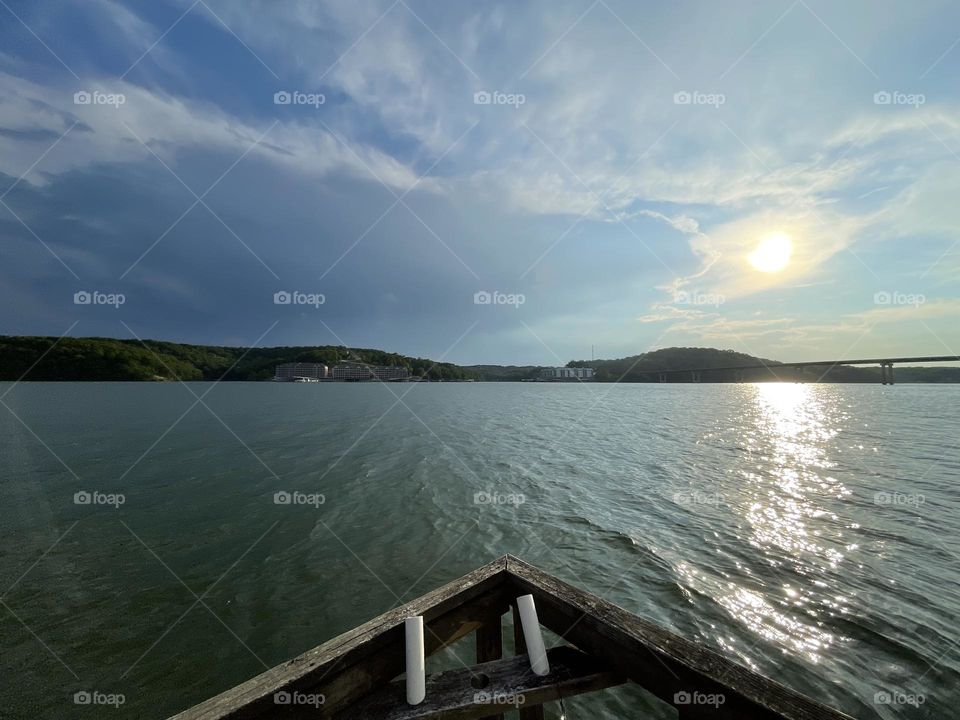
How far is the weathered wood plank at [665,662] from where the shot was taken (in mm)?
2025

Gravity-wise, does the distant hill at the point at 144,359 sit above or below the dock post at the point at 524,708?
above

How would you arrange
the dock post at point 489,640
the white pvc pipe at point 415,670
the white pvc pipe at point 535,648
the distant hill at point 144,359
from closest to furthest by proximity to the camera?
1. the white pvc pipe at point 415,670
2. the white pvc pipe at point 535,648
3. the dock post at point 489,640
4. the distant hill at point 144,359

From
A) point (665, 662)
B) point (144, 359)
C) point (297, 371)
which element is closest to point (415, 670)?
point (665, 662)

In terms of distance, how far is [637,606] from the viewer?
7316 millimetres

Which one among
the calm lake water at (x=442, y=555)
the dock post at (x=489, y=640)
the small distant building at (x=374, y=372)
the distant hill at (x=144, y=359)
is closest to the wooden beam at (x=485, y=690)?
the dock post at (x=489, y=640)

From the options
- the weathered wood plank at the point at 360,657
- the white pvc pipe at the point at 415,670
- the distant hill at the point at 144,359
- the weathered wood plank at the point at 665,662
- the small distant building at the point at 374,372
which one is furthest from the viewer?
the small distant building at the point at 374,372

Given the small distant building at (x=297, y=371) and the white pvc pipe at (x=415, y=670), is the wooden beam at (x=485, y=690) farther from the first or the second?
the small distant building at (x=297, y=371)

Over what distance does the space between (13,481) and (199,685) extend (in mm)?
15436

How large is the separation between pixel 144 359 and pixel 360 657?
14967 centimetres

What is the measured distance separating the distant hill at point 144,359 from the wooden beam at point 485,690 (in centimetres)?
10729

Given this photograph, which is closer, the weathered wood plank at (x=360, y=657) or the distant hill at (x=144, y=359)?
the weathered wood plank at (x=360, y=657)

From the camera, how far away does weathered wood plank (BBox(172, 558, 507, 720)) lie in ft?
7.02

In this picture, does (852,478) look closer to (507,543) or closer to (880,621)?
(880,621)

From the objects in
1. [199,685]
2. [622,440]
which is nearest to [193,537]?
[199,685]
